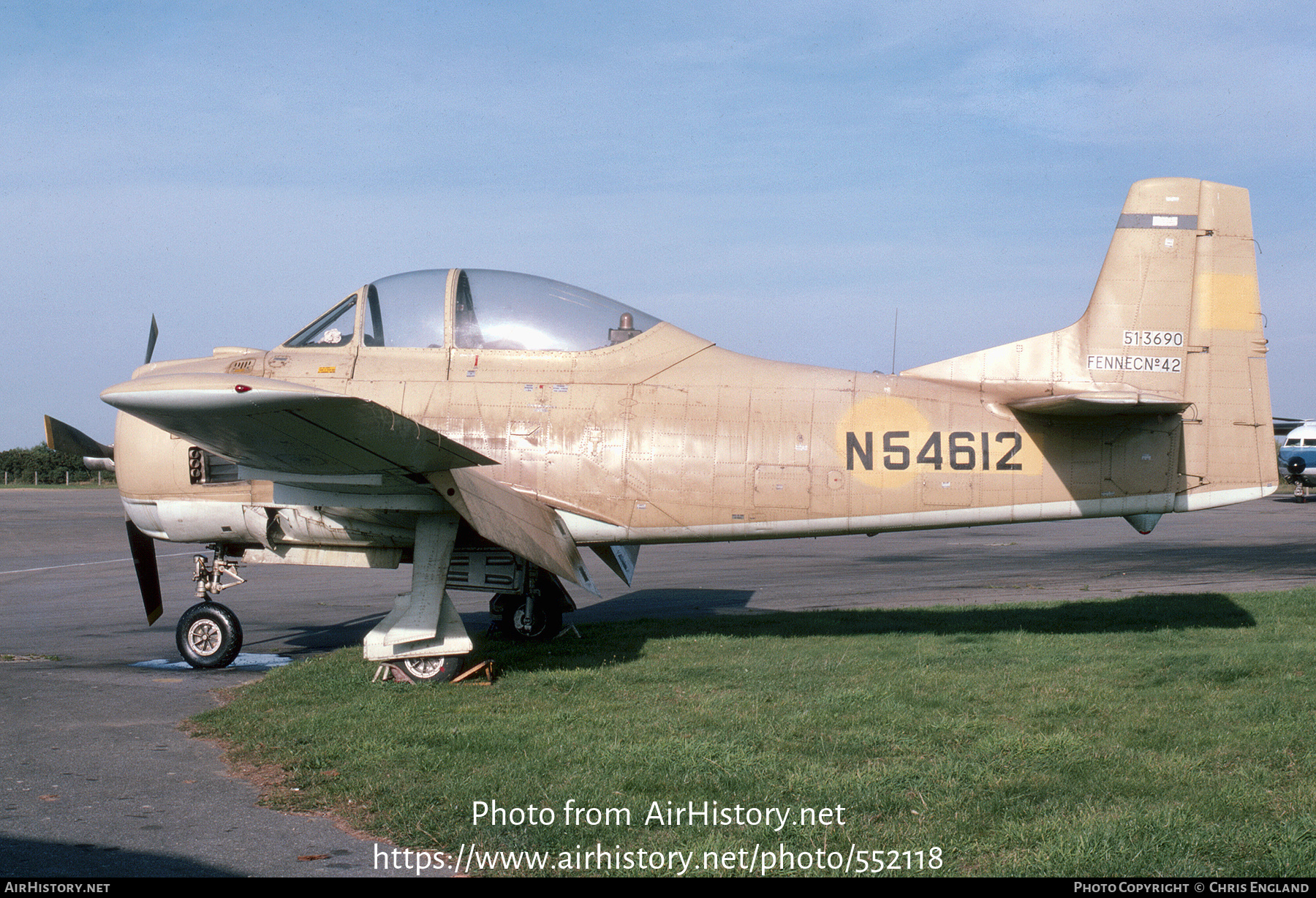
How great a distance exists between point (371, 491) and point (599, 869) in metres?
4.55

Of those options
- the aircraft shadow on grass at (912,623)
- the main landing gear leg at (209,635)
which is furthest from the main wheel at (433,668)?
the main landing gear leg at (209,635)

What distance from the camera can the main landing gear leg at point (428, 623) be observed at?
7945mm

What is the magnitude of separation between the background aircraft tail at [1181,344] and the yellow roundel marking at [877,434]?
65 centimetres

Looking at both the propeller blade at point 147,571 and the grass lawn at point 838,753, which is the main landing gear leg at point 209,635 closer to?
the propeller blade at point 147,571

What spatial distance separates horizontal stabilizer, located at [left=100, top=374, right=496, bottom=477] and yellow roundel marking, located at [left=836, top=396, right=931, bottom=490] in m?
3.18

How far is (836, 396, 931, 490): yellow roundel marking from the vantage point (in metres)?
8.55

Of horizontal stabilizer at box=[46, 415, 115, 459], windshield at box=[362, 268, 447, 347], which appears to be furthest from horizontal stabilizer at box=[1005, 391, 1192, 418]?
horizontal stabilizer at box=[46, 415, 115, 459]

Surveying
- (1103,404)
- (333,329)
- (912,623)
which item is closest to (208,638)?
(333,329)

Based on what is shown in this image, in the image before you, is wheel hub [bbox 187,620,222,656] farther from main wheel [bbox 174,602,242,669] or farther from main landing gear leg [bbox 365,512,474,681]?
main landing gear leg [bbox 365,512,474,681]

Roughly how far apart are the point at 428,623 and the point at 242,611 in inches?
267

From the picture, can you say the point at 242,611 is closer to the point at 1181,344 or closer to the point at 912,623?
the point at 912,623

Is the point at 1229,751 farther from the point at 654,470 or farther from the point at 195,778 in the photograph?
the point at 195,778

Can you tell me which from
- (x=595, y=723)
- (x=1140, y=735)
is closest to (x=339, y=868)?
(x=595, y=723)

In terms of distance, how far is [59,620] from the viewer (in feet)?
40.3
